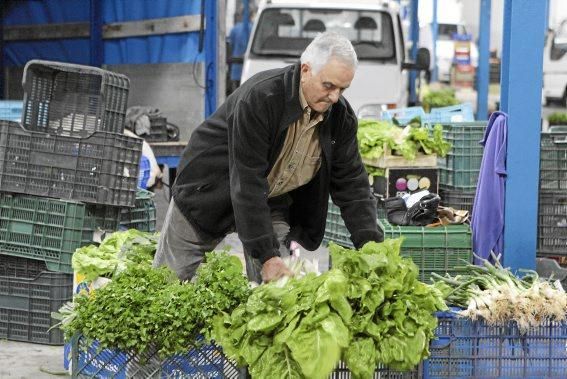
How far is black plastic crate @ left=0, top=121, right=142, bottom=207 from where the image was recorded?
815 centimetres

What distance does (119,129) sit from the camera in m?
8.54

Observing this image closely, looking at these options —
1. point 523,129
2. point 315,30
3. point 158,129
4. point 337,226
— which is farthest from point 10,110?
point 523,129

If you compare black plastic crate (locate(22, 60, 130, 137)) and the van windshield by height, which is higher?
the van windshield

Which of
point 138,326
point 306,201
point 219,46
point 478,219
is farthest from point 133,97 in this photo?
point 138,326

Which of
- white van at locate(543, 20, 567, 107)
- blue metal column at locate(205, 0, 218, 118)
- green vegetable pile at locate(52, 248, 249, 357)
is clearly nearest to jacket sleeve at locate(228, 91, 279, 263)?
green vegetable pile at locate(52, 248, 249, 357)

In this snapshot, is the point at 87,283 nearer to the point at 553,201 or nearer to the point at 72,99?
the point at 72,99

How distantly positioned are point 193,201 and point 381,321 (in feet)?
4.73

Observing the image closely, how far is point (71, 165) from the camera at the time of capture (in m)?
8.18

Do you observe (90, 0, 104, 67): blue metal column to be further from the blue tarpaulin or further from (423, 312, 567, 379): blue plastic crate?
(423, 312, 567, 379): blue plastic crate

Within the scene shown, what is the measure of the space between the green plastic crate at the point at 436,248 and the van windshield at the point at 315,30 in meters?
6.42

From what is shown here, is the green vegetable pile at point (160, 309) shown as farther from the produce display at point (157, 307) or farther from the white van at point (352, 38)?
the white van at point (352, 38)

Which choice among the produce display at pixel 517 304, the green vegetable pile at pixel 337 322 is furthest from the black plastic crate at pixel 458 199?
the green vegetable pile at pixel 337 322

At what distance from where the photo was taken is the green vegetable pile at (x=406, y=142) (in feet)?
30.5

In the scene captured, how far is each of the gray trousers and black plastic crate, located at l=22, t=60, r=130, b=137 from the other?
7.96 ft
